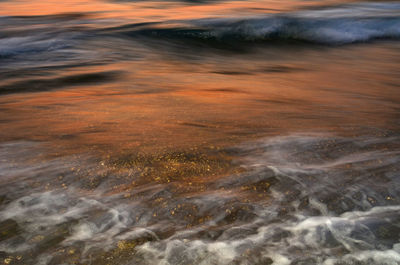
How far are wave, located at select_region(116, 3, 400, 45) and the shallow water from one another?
1343 millimetres

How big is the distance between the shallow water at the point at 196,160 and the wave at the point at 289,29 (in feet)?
4.41

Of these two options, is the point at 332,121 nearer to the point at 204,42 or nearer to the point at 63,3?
the point at 204,42

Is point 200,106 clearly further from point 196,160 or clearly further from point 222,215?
point 222,215

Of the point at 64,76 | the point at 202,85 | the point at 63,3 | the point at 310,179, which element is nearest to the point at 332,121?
the point at 310,179

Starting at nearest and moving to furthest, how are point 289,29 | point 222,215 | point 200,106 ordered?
point 222,215 → point 200,106 → point 289,29

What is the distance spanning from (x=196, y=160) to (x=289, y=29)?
18.9ft

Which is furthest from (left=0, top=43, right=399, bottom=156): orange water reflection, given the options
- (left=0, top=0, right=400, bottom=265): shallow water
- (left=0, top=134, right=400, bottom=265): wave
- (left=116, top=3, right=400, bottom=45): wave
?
(left=116, top=3, right=400, bottom=45): wave

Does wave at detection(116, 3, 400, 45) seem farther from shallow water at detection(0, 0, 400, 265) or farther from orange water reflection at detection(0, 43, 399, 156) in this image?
orange water reflection at detection(0, 43, 399, 156)

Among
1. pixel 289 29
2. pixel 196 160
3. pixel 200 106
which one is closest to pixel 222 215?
pixel 196 160

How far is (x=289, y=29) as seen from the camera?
24.8 ft

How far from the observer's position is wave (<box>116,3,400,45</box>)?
721cm

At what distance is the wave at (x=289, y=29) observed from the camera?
23.7ft

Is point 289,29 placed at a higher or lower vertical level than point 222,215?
higher

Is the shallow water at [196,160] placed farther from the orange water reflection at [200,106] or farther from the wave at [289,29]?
the wave at [289,29]
